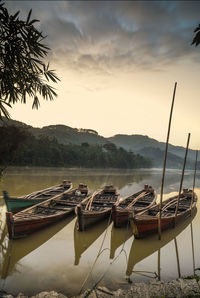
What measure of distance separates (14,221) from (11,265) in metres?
2.27

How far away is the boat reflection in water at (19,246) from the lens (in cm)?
878

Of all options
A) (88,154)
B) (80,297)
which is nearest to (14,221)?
(80,297)

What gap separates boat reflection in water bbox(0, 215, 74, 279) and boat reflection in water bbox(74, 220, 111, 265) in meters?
1.66

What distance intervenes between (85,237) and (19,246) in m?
3.77

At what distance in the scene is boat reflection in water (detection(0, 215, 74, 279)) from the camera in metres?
8.78

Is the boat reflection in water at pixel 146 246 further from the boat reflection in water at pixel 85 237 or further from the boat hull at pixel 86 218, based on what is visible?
the boat hull at pixel 86 218

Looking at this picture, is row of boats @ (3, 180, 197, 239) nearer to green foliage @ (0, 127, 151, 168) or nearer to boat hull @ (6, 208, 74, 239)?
boat hull @ (6, 208, 74, 239)

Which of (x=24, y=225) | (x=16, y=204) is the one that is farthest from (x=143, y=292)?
(x=16, y=204)

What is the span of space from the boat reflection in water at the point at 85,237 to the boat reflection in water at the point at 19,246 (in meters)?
1.66

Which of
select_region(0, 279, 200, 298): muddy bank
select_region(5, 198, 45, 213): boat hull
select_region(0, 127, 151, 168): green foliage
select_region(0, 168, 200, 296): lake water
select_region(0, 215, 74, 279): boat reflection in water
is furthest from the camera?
select_region(0, 127, 151, 168): green foliage

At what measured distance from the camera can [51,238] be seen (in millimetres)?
11977

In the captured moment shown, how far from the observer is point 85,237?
40.2ft

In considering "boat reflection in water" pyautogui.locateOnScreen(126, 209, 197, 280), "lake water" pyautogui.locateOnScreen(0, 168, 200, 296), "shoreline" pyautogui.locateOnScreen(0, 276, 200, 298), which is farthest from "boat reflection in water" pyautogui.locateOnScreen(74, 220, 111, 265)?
"shoreline" pyautogui.locateOnScreen(0, 276, 200, 298)

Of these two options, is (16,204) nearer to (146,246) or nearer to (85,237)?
(85,237)
